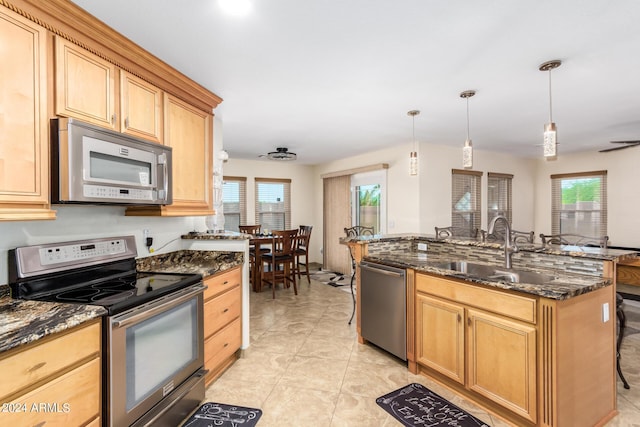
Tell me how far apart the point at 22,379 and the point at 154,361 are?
653 mm

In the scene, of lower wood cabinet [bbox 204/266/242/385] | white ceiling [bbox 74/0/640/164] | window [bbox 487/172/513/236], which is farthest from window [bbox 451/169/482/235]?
lower wood cabinet [bbox 204/266/242/385]

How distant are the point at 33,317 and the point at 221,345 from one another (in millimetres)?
1348

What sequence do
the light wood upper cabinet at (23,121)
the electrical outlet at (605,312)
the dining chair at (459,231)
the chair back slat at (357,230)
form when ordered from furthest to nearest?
the chair back slat at (357,230) → the dining chair at (459,231) → the electrical outlet at (605,312) → the light wood upper cabinet at (23,121)

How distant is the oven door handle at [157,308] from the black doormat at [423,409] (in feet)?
4.84

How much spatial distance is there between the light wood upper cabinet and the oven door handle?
651mm

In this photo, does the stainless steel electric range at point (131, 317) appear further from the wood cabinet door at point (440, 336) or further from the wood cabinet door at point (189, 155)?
the wood cabinet door at point (440, 336)

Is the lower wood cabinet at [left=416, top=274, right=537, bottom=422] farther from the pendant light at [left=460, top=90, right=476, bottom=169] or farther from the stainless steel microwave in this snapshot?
the stainless steel microwave

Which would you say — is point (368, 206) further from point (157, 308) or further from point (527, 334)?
point (157, 308)

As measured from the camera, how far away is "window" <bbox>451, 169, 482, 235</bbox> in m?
5.21

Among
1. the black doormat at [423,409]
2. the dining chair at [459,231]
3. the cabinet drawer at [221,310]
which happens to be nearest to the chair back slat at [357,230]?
the dining chair at [459,231]

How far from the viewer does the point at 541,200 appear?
20.4 feet

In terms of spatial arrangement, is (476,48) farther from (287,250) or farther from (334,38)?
(287,250)

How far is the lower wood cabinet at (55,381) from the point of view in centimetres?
112

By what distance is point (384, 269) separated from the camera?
2.72 meters
